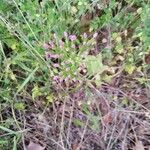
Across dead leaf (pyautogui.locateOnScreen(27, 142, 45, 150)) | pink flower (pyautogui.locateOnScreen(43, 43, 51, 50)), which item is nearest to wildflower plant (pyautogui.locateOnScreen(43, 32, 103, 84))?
pink flower (pyautogui.locateOnScreen(43, 43, 51, 50))

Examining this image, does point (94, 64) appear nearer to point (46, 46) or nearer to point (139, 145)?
point (46, 46)

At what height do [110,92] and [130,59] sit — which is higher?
[130,59]

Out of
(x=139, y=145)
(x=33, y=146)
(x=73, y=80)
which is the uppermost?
(x=73, y=80)

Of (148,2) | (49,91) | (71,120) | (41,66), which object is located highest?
(148,2)

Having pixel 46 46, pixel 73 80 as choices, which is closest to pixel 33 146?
pixel 73 80

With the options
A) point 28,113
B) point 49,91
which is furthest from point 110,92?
point 28,113

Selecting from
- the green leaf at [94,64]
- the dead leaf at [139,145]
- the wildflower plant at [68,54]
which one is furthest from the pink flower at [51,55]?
the dead leaf at [139,145]

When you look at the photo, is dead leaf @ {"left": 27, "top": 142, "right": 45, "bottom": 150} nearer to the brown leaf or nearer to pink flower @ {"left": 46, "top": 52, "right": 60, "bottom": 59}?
the brown leaf

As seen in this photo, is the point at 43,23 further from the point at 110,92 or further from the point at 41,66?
the point at 110,92
